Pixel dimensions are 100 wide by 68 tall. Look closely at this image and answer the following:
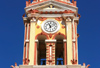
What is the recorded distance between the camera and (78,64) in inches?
1412

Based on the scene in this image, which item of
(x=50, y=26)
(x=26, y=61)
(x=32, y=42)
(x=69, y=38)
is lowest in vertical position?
(x=26, y=61)

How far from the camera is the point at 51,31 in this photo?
125 feet

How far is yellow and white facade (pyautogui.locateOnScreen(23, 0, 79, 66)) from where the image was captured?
37.2m

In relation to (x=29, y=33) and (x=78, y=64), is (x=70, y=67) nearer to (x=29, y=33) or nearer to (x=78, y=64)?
(x=78, y=64)

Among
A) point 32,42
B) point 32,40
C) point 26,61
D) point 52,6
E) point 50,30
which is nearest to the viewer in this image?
point 26,61

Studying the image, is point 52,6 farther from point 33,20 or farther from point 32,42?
point 32,42

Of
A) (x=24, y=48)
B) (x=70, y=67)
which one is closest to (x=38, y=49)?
(x=24, y=48)

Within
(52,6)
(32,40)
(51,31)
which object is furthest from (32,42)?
(52,6)

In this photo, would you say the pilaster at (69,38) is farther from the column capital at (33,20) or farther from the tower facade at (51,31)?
the column capital at (33,20)

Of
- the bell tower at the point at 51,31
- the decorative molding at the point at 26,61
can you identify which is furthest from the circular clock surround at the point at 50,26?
the decorative molding at the point at 26,61

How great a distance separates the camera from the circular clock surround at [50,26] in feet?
126

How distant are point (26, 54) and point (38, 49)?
239 cm

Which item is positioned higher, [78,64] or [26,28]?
[26,28]

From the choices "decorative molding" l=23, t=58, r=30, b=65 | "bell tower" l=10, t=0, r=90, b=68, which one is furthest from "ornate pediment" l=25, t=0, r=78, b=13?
"decorative molding" l=23, t=58, r=30, b=65
